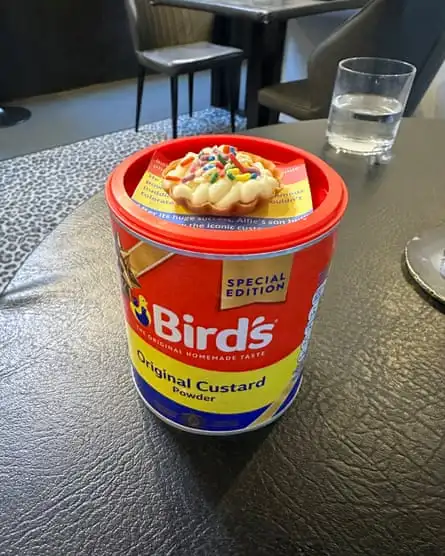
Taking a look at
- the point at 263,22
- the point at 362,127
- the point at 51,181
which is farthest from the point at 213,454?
the point at 51,181

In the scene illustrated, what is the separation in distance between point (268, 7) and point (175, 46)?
0.81 m

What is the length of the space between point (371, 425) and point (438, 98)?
2048mm

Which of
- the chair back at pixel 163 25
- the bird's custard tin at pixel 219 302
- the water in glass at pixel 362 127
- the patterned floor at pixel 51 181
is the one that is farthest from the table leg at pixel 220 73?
the bird's custard tin at pixel 219 302

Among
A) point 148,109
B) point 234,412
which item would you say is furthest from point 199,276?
point 148,109

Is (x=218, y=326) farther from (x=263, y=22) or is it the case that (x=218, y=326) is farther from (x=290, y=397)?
(x=263, y=22)

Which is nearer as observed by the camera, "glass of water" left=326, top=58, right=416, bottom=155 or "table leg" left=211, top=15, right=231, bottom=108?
"glass of water" left=326, top=58, right=416, bottom=155

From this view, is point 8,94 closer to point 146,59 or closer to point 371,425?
point 146,59

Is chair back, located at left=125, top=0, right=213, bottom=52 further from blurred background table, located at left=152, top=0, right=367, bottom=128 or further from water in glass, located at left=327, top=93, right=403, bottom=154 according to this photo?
water in glass, located at left=327, top=93, right=403, bottom=154

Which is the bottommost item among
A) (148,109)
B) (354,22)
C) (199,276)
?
(148,109)

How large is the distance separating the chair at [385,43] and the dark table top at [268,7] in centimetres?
23

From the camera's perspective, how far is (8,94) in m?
3.00

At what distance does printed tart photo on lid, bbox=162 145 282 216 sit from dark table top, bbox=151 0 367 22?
1.62 m

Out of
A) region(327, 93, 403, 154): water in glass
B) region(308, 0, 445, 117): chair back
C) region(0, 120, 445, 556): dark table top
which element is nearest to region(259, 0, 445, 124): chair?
region(308, 0, 445, 117): chair back

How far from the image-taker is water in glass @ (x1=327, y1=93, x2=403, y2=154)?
0.79 meters
